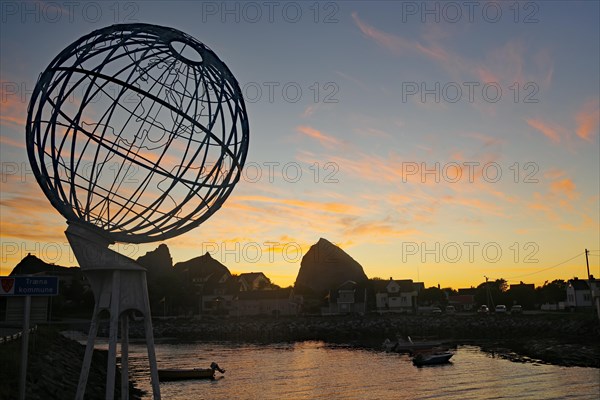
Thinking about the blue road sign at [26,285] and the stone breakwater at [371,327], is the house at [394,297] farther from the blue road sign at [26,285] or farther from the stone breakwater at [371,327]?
the blue road sign at [26,285]

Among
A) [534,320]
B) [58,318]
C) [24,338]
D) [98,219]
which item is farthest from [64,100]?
[58,318]

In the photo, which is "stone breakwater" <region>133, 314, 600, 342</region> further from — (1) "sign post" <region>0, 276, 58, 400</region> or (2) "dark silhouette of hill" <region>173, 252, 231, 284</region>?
(1) "sign post" <region>0, 276, 58, 400</region>

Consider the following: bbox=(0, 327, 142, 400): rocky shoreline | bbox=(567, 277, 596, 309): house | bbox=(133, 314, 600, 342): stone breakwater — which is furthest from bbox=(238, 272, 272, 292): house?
bbox=(0, 327, 142, 400): rocky shoreline

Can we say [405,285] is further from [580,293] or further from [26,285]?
[26,285]

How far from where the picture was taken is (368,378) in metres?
41.0

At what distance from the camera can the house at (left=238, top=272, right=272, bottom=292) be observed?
413 feet

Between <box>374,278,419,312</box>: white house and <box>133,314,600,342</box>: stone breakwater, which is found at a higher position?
<box>374,278,419,312</box>: white house

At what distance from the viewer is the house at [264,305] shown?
4257 inches

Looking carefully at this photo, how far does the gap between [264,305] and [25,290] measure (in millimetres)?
96102

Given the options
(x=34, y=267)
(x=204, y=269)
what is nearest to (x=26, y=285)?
(x=34, y=267)

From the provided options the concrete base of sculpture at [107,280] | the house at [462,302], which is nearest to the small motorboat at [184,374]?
the concrete base of sculpture at [107,280]

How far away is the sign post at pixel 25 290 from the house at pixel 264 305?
9460 centimetres

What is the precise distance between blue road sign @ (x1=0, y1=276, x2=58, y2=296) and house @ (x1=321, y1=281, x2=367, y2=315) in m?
94.6

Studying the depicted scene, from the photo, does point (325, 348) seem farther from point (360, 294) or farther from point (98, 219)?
point (98, 219)
